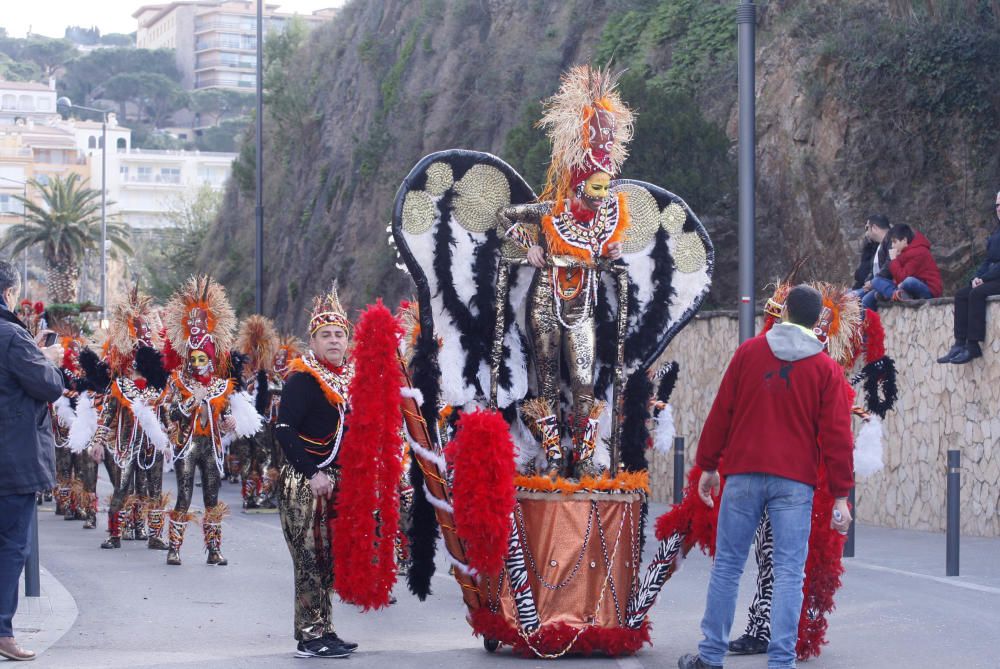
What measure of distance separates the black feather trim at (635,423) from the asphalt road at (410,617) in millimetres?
1127

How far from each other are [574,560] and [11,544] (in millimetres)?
3223

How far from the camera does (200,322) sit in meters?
14.3

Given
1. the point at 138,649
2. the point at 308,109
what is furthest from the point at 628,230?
the point at 308,109

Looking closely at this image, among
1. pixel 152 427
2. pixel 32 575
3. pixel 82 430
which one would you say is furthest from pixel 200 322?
pixel 32 575

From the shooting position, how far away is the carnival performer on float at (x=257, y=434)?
2075 centimetres

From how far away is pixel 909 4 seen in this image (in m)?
22.8

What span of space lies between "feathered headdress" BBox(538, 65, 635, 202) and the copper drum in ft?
6.46

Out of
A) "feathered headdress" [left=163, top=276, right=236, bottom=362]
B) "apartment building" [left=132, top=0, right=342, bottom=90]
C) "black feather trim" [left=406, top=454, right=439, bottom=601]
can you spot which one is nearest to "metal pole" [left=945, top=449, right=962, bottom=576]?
"black feather trim" [left=406, top=454, right=439, bottom=601]

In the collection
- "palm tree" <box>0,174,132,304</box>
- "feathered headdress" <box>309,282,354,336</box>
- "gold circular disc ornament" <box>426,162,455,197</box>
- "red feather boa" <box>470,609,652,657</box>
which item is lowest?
"red feather boa" <box>470,609,652,657</box>

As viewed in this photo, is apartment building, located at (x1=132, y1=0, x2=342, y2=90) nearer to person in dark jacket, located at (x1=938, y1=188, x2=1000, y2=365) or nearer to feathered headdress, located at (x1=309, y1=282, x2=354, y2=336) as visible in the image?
person in dark jacket, located at (x1=938, y1=188, x2=1000, y2=365)

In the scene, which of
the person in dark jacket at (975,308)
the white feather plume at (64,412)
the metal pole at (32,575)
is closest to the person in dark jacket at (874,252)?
the person in dark jacket at (975,308)

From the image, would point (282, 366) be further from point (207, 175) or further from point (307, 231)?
point (207, 175)

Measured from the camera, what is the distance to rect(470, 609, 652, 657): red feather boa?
8648 millimetres

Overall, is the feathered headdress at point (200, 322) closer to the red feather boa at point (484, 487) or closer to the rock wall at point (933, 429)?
the red feather boa at point (484, 487)
